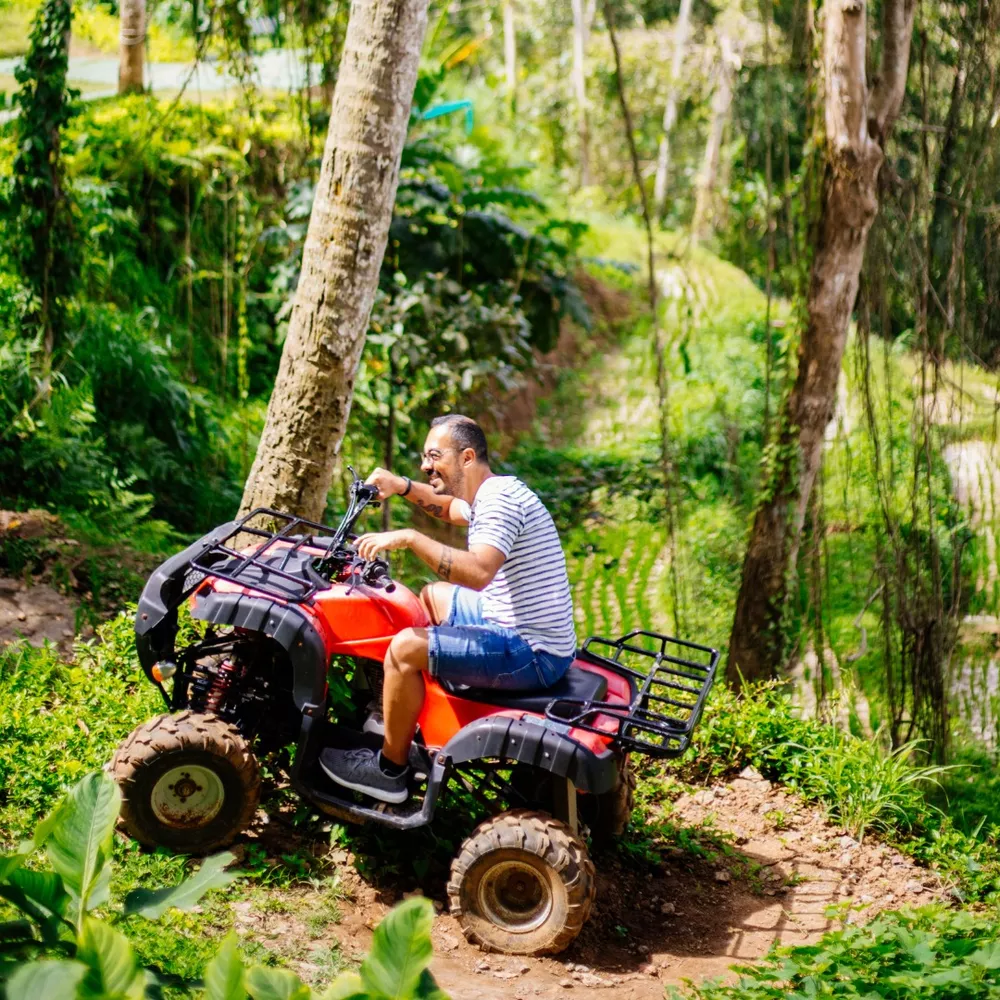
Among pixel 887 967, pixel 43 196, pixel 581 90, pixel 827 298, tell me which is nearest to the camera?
pixel 887 967

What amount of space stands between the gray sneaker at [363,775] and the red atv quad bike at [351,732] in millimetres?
53

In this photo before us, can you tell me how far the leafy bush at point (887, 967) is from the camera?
3.58 meters

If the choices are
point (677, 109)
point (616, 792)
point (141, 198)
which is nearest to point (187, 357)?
point (141, 198)

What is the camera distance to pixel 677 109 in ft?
83.0

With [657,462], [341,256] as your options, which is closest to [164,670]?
[341,256]

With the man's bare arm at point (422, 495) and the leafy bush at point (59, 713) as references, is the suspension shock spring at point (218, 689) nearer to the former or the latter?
the leafy bush at point (59, 713)

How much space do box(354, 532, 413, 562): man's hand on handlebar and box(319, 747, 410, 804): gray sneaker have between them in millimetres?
863

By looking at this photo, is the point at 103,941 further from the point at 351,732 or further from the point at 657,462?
the point at 657,462

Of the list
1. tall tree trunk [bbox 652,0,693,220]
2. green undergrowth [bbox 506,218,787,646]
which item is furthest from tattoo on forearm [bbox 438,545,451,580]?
tall tree trunk [bbox 652,0,693,220]

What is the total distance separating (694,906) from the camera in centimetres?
500

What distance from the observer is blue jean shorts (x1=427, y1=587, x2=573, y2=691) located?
14.4 feet

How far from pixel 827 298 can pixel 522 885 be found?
4166 mm

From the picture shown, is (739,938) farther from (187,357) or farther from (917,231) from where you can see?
(187,357)

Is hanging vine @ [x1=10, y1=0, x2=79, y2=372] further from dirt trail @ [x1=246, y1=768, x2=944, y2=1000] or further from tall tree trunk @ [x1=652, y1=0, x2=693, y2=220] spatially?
tall tree trunk @ [x1=652, y1=0, x2=693, y2=220]
